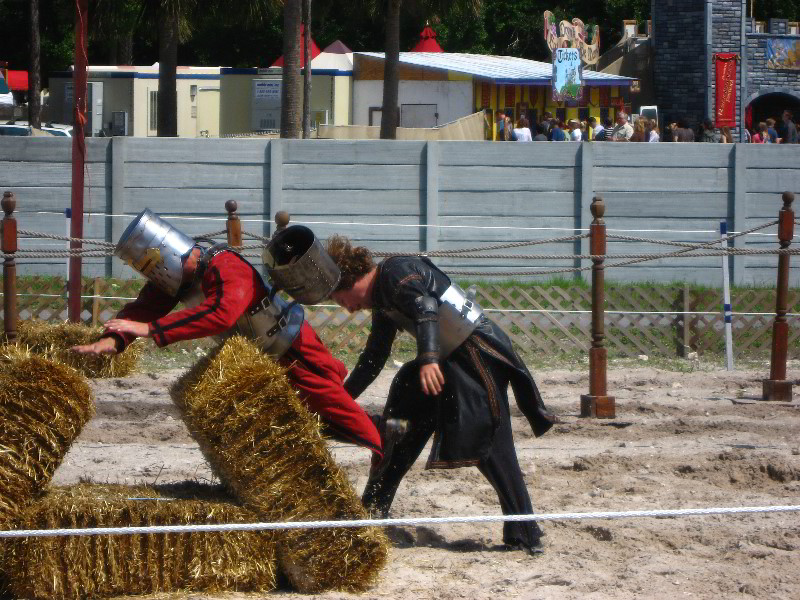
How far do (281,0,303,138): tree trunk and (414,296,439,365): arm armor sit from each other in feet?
45.5

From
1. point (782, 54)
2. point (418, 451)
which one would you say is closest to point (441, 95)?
point (782, 54)

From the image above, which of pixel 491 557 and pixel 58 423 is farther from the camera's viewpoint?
pixel 491 557

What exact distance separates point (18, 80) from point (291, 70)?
24841mm

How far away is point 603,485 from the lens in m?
6.21

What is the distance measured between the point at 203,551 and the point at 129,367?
210 inches

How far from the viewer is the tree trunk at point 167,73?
20.1 metres

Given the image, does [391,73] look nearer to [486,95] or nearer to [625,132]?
[625,132]

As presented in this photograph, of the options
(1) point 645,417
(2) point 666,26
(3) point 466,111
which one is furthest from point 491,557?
(2) point 666,26

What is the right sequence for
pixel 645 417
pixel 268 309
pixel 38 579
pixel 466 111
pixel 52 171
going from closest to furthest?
pixel 38 579, pixel 268 309, pixel 645 417, pixel 52 171, pixel 466 111

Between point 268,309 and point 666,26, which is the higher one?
point 666,26

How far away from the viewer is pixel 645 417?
26.2ft

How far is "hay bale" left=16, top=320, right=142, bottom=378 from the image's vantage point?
9.00m

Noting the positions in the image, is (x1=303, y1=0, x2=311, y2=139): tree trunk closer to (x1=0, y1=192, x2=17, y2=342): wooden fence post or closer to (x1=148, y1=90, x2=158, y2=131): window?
(x1=148, y1=90, x2=158, y2=131): window

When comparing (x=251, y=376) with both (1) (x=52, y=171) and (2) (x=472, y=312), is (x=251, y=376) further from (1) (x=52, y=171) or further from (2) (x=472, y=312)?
(1) (x=52, y=171)
